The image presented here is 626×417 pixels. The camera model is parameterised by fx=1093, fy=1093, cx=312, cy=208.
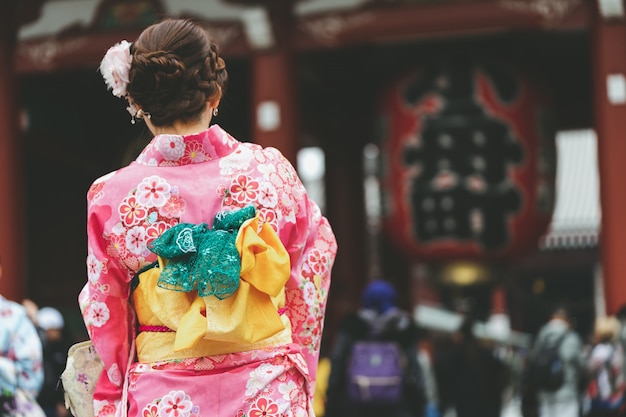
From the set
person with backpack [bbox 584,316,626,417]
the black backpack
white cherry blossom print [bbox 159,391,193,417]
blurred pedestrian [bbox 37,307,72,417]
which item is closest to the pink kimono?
white cherry blossom print [bbox 159,391,193,417]

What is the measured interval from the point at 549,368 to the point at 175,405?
21.2ft

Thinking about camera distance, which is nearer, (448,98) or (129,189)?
(129,189)

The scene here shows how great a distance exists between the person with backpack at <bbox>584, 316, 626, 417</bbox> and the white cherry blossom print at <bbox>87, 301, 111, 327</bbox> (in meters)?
5.24

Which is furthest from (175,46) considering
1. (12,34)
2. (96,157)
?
(96,157)

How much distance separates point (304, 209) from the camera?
8.86ft

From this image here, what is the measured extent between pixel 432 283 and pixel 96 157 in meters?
5.10

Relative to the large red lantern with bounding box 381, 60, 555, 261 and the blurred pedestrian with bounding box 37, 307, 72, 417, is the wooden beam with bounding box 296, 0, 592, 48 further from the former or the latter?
the blurred pedestrian with bounding box 37, 307, 72, 417

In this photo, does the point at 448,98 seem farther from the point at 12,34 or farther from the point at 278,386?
the point at 278,386

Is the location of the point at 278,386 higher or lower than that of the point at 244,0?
lower

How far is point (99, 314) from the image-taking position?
2.55m

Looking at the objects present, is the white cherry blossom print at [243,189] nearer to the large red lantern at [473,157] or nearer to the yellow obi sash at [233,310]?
the yellow obi sash at [233,310]

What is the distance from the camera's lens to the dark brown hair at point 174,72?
8.28 ft

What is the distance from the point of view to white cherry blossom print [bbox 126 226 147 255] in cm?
253

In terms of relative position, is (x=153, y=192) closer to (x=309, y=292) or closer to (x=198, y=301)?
(x=198, y=301)
